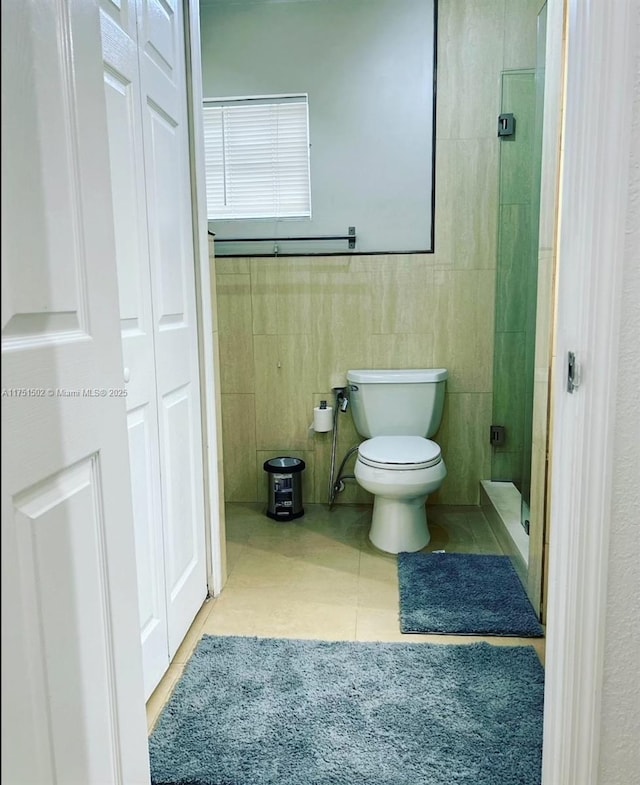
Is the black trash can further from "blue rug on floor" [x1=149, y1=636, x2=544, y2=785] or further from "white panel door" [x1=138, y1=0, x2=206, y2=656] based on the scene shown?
"blue rug on floor" [x1=149, y1=636, x2=544, y2=785]

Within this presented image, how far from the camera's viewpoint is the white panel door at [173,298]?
169cm

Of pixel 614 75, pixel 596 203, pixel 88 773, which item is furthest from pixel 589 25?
pixel 88 773

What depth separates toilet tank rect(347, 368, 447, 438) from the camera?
2883mm

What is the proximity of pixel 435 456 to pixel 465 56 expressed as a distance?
1862 millimetres

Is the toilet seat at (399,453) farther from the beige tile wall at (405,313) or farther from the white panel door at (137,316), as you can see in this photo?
the white panel door at (137,316)

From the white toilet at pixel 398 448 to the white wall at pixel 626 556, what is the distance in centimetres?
148

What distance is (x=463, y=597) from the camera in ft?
7.30

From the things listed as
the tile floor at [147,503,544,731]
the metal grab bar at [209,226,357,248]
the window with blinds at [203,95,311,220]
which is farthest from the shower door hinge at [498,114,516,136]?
the tile floor at [147,503,544,731]

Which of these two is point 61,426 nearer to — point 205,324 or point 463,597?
point 205,324

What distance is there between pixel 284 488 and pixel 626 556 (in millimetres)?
2136

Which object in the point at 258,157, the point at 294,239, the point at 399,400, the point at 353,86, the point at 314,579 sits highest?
the point at 353,86

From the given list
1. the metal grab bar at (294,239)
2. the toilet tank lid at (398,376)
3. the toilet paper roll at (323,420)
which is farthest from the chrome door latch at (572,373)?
the metal grab bar at (294,239)

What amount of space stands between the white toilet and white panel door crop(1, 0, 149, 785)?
1.57 meters

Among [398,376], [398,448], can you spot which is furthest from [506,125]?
[398,448]
